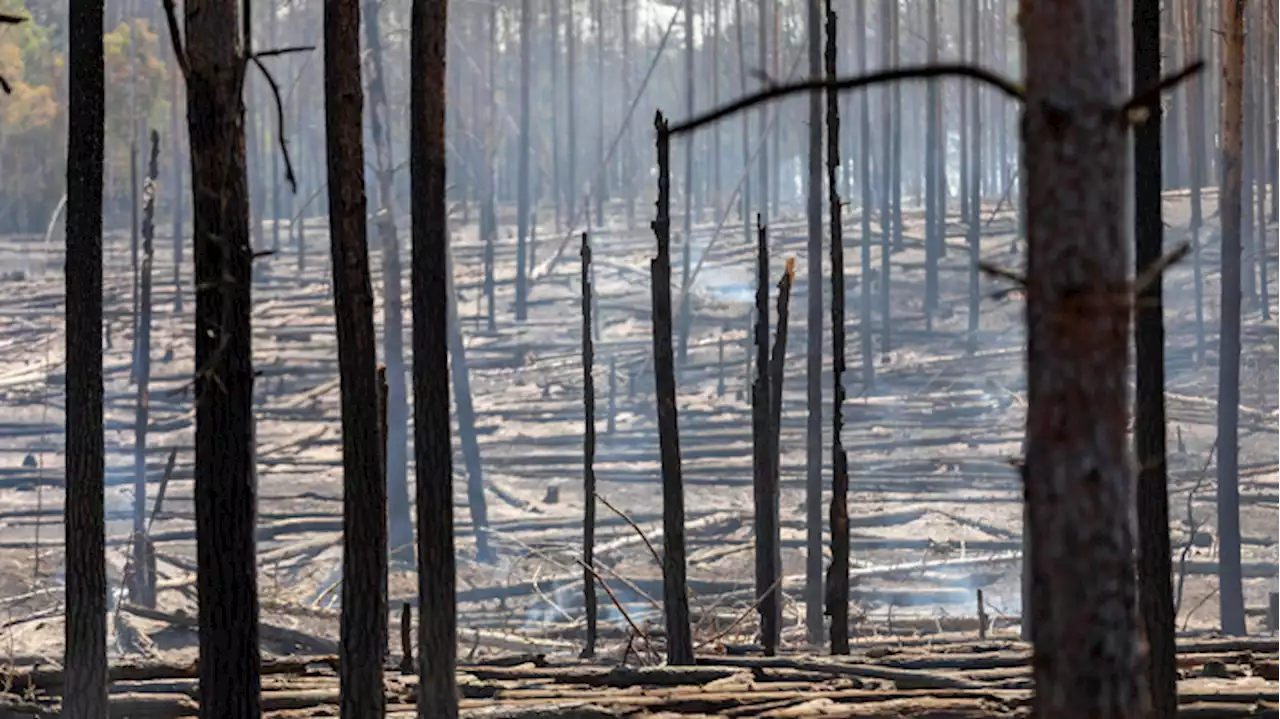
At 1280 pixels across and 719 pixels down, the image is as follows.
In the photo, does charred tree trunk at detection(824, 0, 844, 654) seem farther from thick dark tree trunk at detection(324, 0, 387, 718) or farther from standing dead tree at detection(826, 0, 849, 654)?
thick dark tree trunk at detection(324, 0, 387, 718)

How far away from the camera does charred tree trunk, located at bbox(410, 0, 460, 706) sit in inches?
368

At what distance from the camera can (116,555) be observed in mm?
22953

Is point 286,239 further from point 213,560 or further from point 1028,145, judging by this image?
point 1028,145

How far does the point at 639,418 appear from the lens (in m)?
31.2

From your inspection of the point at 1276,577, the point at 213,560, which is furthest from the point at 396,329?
the point at 213,560

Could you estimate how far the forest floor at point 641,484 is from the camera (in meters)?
10.7

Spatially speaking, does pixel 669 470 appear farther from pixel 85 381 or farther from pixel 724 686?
pixel 85 381

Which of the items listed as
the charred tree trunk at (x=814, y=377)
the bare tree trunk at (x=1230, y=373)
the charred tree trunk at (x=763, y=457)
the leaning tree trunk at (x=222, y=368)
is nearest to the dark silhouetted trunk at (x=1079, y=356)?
the leaning tree trunk at (x=222, y=368)

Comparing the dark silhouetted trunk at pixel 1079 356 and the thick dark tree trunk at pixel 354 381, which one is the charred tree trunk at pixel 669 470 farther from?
the dark silhouetted trunk at pixel 1079 356

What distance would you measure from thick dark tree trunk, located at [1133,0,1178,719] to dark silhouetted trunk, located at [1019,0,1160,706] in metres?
4.17

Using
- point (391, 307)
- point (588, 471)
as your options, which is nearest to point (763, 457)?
point (588, 471)

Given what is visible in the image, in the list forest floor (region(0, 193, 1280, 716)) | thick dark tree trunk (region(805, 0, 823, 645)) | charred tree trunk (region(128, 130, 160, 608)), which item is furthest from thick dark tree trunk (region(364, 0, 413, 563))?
thick dark tree trunk (region(805, 0, 823, 645))

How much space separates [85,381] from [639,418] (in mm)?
21767

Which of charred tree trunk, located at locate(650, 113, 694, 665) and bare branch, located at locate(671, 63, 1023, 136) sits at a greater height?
bare branch, located at locate(671, 63, 1023, 136)
